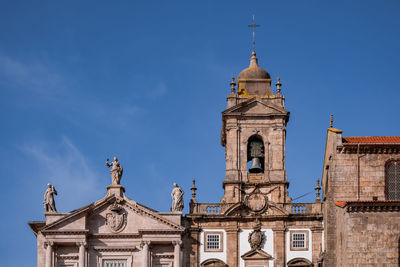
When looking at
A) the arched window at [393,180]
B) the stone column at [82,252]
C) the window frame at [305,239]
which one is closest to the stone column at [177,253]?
the stone column at [82,252]

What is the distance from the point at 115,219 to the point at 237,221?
7.57 meters

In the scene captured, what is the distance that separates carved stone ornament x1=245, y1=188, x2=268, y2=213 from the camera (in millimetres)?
78812

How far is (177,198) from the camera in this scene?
3103 inches

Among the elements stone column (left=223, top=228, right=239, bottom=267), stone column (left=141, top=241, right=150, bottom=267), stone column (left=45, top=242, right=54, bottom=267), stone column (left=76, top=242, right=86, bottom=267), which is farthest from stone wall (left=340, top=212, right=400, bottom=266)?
stone column (left=45, top=242, right=54, bottom=267)

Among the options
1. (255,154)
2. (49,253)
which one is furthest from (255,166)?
(49,253)

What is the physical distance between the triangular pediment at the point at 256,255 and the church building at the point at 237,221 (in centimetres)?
6

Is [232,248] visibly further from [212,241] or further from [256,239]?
[256,239]

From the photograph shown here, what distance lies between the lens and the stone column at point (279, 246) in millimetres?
77562

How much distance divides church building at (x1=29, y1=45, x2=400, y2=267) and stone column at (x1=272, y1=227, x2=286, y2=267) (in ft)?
0.20

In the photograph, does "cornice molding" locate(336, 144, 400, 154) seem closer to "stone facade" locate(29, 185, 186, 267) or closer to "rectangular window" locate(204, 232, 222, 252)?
"rectangular window" locate(204, 232, 222, 252)

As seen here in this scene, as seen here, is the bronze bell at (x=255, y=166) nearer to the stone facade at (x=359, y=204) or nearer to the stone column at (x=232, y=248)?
the stone facade at (x=359, y=204)

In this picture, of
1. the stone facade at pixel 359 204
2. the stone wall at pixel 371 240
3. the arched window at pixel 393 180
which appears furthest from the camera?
the arched window at pixel 393 180

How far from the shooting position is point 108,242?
7838 centimetres

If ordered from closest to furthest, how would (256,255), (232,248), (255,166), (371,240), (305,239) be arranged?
(371,240)
(256,255)
(232,248)
(305,239)
(255,166)
